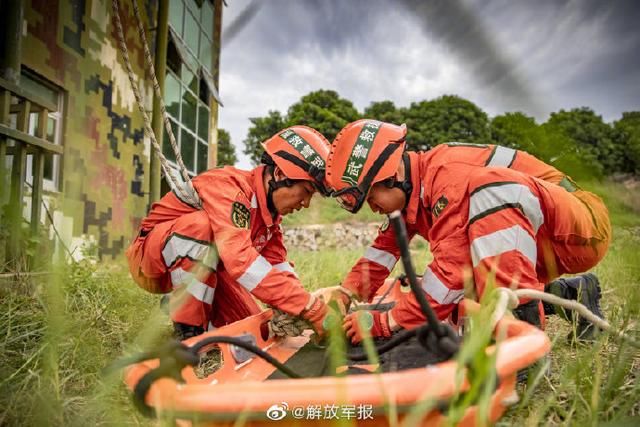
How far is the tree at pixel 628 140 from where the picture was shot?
2.12ft

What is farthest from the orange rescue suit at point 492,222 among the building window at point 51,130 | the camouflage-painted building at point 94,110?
the building window at point 51,130

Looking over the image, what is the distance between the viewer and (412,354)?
5.57 ft

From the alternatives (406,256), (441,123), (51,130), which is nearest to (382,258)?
(406,256)

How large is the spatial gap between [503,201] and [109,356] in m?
1.67

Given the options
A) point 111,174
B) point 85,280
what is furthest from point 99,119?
point 85,280

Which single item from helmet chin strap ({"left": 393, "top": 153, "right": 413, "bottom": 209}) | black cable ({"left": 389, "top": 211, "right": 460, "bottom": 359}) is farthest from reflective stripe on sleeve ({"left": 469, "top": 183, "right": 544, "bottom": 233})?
black cable ({"left": 389, "top": 211, "right": 460, "bottom": 359})

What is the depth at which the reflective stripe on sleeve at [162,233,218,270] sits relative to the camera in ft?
7.14

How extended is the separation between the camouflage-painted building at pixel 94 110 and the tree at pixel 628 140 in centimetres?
306

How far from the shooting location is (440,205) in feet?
6.22

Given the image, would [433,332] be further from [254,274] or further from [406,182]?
[406,182]

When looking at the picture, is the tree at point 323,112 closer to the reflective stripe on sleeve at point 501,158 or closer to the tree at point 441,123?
the tree at point 441,123

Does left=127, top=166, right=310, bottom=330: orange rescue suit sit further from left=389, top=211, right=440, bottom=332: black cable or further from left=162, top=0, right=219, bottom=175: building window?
left=162, top=0, right=219, bottom=175: building window

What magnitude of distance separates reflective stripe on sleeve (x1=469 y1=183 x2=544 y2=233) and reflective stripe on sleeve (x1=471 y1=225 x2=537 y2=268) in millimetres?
93

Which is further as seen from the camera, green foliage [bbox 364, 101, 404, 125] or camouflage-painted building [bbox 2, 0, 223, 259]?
green foliage [bbox 364, 101, 404, 125]
